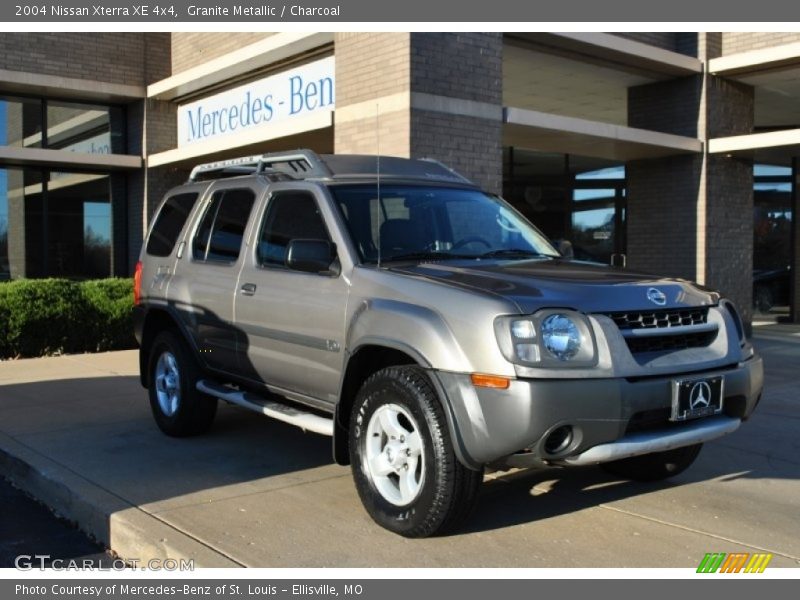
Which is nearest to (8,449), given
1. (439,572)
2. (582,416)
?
(439,572)

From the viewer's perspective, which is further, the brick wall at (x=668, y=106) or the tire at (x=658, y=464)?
the brick wall at (x=668, y=106)

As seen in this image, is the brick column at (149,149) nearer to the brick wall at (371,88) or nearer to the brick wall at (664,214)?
the brick wall at (371,88)

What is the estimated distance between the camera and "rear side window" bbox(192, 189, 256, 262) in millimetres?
6188

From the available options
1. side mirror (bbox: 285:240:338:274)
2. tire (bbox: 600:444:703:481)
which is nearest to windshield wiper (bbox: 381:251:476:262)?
side mirror (bbox: 285:240:338:274)

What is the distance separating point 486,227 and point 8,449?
3.90 m

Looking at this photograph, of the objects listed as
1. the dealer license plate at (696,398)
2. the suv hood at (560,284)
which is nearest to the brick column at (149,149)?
the suv hood at (560,284)

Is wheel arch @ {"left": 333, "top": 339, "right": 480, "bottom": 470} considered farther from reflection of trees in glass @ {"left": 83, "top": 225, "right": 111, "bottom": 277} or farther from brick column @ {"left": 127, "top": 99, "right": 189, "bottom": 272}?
reflection of trees in glass @ {"left": 83, "top": 225, "right": 111, "bottom": 277}

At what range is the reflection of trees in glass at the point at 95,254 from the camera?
16172mm

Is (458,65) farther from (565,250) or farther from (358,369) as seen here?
(358,369)

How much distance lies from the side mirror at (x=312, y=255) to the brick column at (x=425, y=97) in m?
4.67

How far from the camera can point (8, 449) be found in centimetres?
637

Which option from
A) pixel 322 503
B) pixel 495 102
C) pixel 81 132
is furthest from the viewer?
pixel 81 132

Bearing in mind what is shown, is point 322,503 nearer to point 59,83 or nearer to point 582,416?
point 582,416

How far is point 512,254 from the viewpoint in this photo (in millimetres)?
5492
